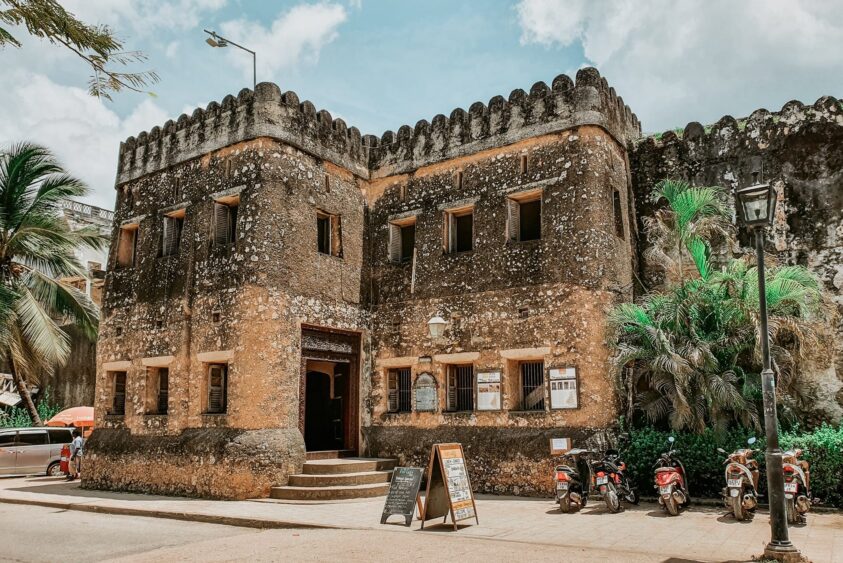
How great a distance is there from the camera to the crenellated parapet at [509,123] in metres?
14.9

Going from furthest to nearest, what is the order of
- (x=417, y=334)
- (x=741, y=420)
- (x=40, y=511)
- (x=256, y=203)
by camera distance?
(x=417, y=334)
(x=256, y=203)
(x=40, y=511)
(x=741, y=420)

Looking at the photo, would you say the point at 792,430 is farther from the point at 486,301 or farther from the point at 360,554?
the point at 360,554

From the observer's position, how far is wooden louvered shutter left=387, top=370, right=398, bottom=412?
16.4 meters

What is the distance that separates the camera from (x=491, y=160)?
51.9ft

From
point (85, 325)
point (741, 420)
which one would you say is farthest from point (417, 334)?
point (85, 325)

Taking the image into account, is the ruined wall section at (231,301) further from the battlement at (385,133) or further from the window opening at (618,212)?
the window opening at (618,212)

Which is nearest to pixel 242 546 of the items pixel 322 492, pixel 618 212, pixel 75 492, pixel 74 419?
pixel 322 492

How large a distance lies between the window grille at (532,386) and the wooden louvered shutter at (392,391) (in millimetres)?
3046

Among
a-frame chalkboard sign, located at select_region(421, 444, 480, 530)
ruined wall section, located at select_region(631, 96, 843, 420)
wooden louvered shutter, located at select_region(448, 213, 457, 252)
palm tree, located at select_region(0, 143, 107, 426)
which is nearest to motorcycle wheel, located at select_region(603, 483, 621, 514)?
a-frame chalkboard sign, located at select_region(421, 444, 480, 530)

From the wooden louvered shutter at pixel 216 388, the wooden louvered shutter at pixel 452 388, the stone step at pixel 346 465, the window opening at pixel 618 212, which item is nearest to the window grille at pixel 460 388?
the wooden louvered shutter at pixel 452 388

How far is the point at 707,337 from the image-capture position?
12648mm

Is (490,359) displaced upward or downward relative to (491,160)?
downward

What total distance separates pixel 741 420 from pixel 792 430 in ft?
3.53

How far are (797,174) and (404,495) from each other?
966cm
